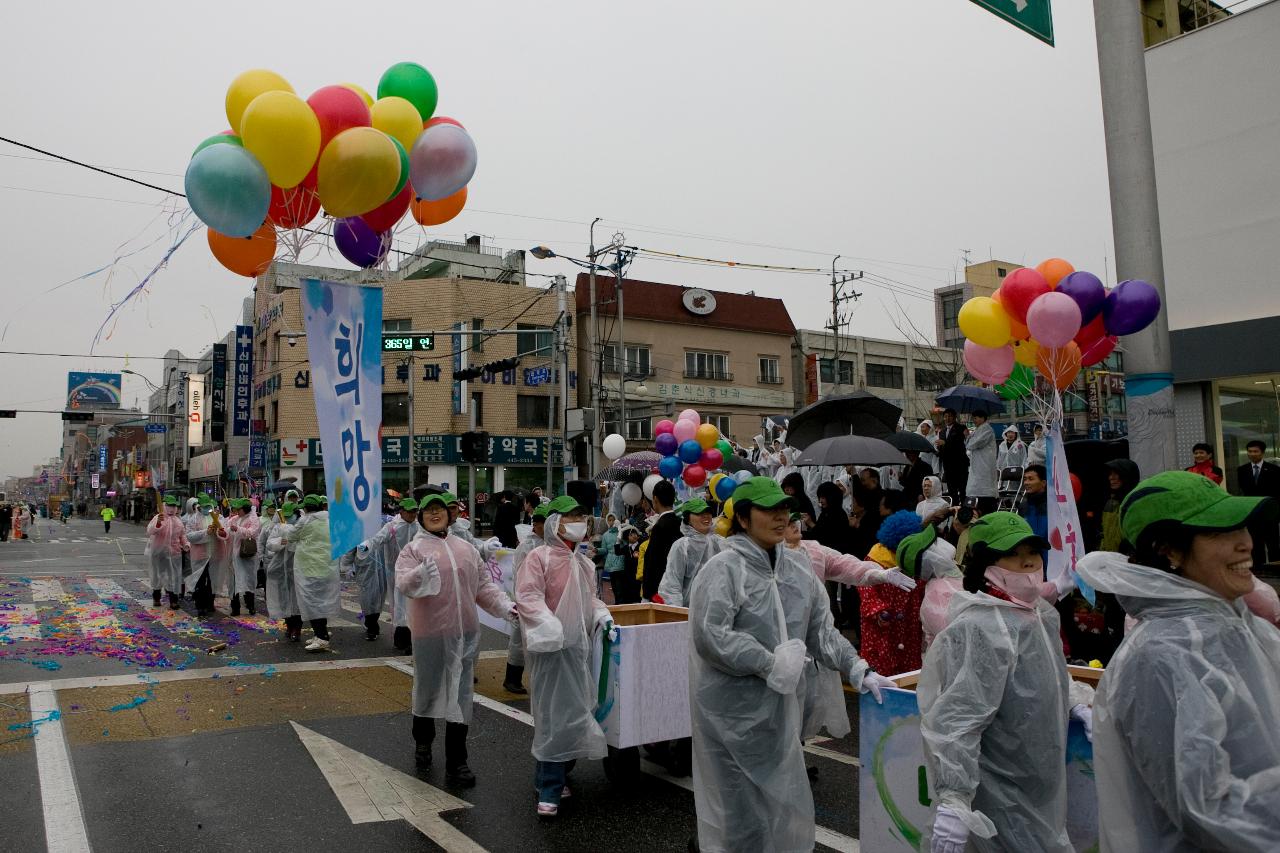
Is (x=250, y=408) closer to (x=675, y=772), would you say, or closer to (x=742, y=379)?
(x=742, y=379)

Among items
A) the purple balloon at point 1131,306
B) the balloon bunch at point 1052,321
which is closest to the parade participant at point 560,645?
the balloon bunch at point 1052,321

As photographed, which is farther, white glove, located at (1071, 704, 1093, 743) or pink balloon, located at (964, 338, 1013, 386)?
pink balloon, located at (964, 338, 1013, 386)

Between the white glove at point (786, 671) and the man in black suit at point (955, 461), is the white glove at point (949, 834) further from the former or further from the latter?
the man in black suit at point (955, 461)

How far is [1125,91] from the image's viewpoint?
7820 millimetres

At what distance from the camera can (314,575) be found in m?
10.5

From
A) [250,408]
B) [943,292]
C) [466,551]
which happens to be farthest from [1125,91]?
[943,292]

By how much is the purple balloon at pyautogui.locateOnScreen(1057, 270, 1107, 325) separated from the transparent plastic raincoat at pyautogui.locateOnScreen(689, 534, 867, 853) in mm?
4864

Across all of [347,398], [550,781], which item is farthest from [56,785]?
[550,781]

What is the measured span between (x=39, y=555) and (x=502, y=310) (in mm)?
17980

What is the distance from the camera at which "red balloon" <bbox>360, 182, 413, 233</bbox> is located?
6.57 m

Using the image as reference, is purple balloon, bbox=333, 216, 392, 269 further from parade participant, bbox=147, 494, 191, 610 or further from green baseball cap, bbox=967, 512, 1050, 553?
parade participant, bbox=147, 494, 191, 610

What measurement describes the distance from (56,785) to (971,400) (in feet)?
32.9

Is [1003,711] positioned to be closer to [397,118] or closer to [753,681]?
[753,681]

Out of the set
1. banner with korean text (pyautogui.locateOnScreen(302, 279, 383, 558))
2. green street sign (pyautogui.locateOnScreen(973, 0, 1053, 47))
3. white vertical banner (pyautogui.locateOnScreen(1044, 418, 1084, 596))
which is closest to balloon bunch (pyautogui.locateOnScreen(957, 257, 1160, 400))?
white vertical banner (pyautogui.locateOnScreen(1044, 418, 1084, 596))
